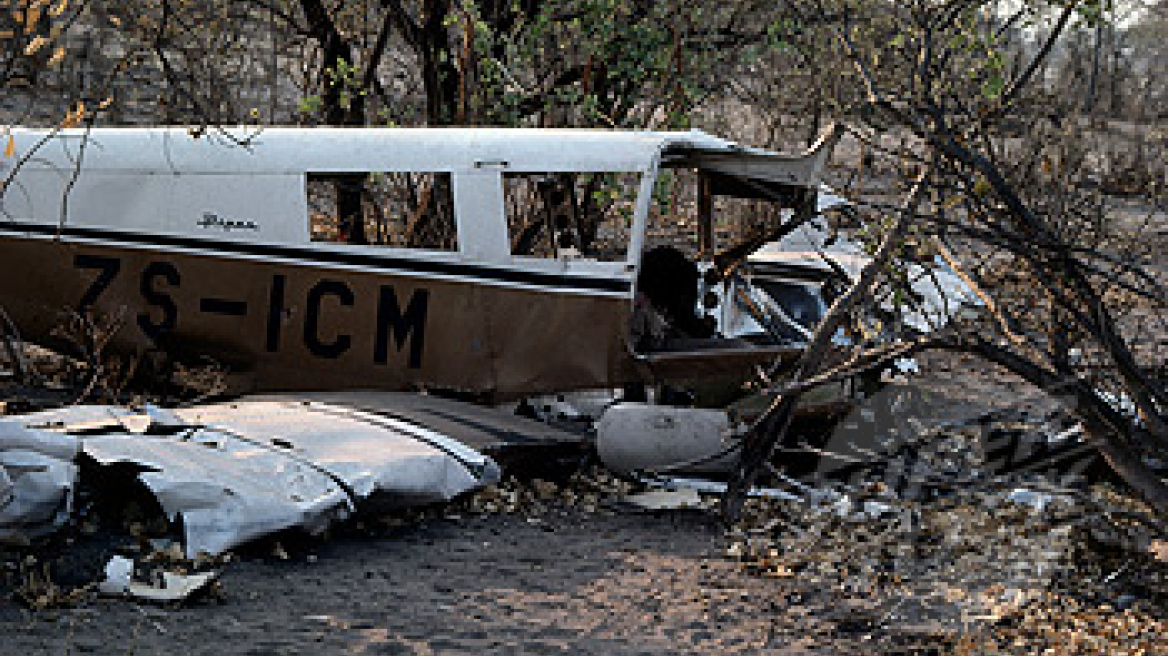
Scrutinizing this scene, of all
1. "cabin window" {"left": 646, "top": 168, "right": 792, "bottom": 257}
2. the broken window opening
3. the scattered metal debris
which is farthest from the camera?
"cabin window" {"left": 646, "top": 168, "right": 792, "bottom": 257}

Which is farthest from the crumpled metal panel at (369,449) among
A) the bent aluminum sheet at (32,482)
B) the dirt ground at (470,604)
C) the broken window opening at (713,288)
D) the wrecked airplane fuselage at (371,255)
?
the broken window opening at (713,288)

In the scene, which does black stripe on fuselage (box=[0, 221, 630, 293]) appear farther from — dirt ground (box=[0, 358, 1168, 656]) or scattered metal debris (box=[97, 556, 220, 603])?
scattered metal debris (box=[97, 556, 220, 603])

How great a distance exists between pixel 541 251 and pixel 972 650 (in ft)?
14.1

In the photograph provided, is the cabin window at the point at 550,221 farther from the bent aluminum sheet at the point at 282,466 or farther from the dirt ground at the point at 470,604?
the dirt ground at the point at 470,604

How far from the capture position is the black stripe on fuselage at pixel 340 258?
29.6 feet

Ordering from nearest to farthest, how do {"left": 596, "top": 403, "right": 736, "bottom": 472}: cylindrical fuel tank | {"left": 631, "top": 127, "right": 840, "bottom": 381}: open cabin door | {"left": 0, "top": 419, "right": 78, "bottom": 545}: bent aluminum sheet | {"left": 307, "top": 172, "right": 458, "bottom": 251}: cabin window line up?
{"left": 0, "top": 419, "right": 78, "bottom": 545}: bent aluminum sheet
{"left": 596, "top": 403, "right": 736, "bottom": 472}: cylindrical fuel tank
{"left": 631, "top": 127, "right": 840, "bottom": 381}: open cabin door
{"left": 307, "top": 172, "right": 458, "bottom": 251}: cabin window

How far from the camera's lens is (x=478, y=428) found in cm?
830

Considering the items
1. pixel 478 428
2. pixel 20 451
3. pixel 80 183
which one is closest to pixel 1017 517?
pixel 478 428

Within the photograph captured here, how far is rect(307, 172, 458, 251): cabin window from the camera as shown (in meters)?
9.49

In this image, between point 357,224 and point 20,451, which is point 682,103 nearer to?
point 357,224

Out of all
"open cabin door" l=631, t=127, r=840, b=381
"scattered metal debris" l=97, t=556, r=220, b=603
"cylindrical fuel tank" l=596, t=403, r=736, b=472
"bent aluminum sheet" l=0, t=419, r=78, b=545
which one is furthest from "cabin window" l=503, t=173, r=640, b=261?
"scattered metal debris" l=97, t=556, r=220, b=603

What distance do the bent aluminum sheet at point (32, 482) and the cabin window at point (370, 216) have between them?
3241 millimetres

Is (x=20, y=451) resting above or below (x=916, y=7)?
below

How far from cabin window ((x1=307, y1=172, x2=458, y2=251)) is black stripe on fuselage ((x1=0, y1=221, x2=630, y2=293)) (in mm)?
144
